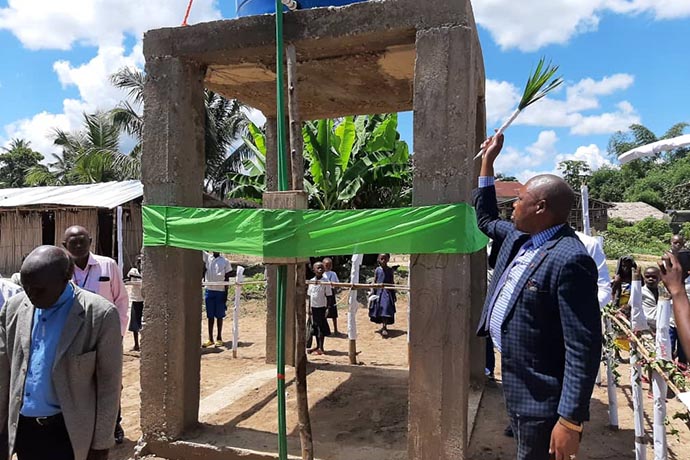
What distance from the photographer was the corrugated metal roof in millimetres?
15336

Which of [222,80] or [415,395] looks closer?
[415,395]

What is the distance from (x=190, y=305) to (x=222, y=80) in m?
2.47

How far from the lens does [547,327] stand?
248 cm

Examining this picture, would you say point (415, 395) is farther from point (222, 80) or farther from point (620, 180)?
point (620, 180)

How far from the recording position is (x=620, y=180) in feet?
160

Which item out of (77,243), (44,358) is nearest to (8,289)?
(77,243)

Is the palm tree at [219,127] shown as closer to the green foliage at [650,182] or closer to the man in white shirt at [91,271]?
the man in white shirt at [91,271]

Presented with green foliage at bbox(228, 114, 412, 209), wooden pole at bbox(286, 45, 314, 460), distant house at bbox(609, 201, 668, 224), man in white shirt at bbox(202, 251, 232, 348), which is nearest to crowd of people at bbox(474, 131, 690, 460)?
wooden pole at bbox(286, 45, 314, 460)

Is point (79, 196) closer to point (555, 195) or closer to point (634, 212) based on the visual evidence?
point (555, 195)

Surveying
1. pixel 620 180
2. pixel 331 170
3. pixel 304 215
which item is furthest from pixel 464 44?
pixel 620 180

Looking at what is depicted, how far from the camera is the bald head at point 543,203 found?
8.29ft

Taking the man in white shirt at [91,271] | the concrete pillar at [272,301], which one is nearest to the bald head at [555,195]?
the man in white shirt at [91,271]

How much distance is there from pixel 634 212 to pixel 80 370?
Result: 137 ft

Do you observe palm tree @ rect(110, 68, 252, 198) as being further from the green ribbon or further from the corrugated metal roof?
the green ribbon
